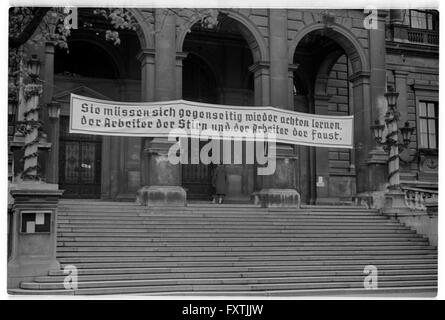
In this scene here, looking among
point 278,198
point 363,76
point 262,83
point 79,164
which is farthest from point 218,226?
point 363,76

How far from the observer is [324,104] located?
26875 mm

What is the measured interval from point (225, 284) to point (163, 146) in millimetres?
6329

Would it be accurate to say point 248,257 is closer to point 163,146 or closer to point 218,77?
point 163,146

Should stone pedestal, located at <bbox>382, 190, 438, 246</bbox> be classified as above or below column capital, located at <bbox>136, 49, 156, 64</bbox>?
below

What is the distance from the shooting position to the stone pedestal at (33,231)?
1382 cm

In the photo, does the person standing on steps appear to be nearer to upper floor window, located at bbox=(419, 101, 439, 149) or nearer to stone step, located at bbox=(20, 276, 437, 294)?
stone step, located at bbox=(20, 276, 437, 294)

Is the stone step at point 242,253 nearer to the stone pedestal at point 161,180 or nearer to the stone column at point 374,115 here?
the stone pedestal at point 161,180

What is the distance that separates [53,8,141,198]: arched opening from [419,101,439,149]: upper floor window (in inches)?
476

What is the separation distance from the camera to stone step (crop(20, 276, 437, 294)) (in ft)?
43.7

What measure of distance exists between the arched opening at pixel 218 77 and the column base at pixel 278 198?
13.6ft

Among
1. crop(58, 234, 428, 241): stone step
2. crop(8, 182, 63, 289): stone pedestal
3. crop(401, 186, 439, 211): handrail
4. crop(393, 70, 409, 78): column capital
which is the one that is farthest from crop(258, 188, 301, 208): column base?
crop(393, 70, 409, 78): column capital

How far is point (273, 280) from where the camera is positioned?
578 inches
